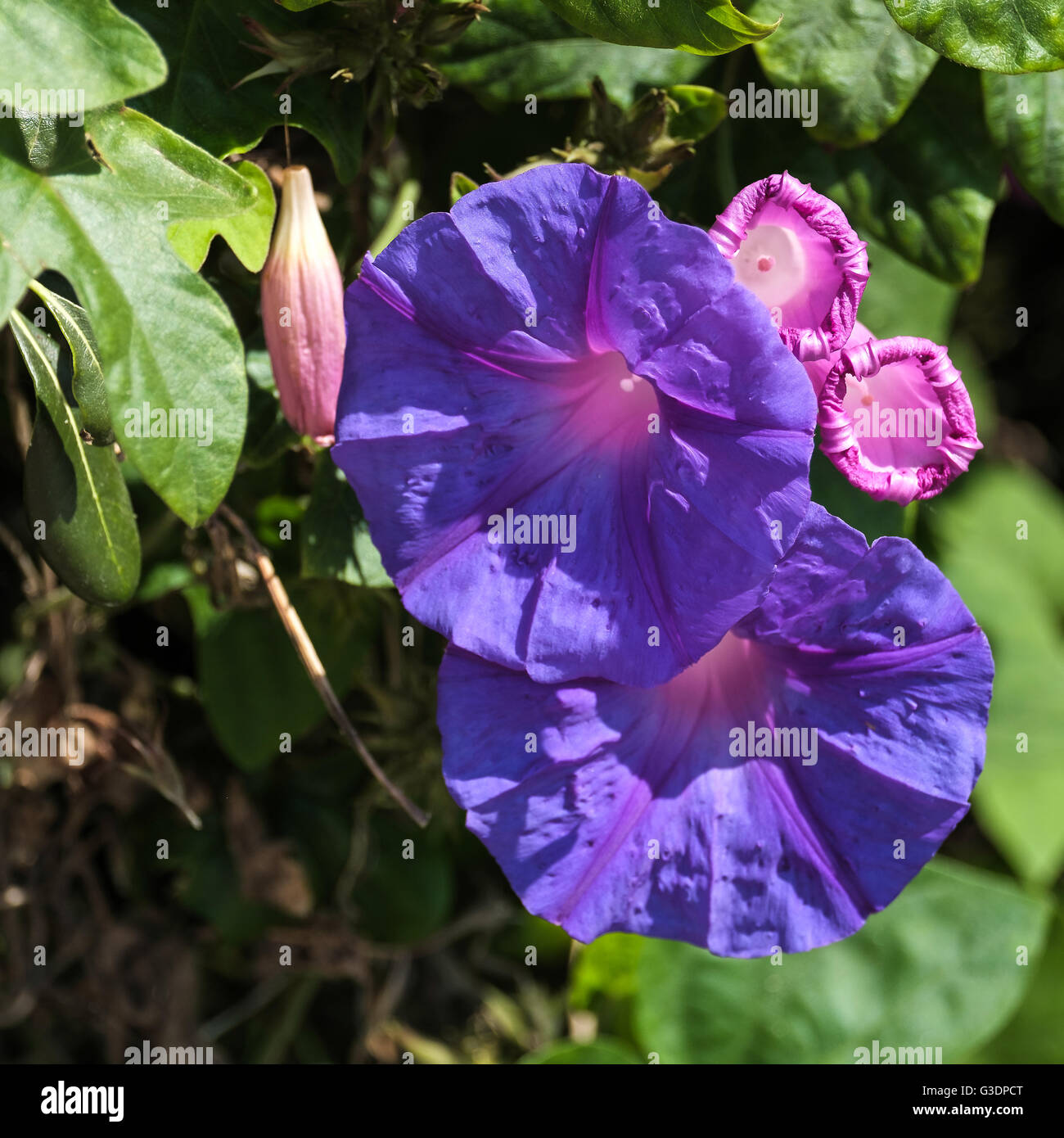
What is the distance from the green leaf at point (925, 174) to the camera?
1.06 m

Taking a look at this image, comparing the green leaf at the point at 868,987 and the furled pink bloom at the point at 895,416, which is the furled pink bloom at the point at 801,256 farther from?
the green leaf at the point at 868,987

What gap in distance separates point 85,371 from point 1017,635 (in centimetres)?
185

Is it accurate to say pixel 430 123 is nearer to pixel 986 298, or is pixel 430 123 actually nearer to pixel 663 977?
pixel 663 977

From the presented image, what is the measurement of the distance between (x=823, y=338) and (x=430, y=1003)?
4.19 feet

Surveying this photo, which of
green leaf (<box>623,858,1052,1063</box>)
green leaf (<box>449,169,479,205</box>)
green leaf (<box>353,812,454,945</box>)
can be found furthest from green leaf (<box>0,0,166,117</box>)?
green leaf (<box>623,858,1052,1063</box>)

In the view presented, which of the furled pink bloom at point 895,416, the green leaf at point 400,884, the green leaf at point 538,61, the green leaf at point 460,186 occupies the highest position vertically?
the green leaf at point 538,61

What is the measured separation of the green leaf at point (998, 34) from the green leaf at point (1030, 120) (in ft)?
0.39

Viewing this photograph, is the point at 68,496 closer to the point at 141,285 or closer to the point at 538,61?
the point at 141,285

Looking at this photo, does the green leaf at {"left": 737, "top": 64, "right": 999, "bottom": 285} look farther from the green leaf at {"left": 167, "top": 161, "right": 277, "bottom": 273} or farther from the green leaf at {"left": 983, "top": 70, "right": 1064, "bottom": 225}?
the green leaf at {"left": 167, "top": 161, "right": 277, "bottom": 273}

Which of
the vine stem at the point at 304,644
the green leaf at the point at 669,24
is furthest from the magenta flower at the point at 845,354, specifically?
the vine stem at the point at 304,644

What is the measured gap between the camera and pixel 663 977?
153 cm

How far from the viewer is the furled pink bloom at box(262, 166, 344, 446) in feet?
2.87

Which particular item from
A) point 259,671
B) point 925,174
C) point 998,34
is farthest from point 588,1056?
point 998,34
